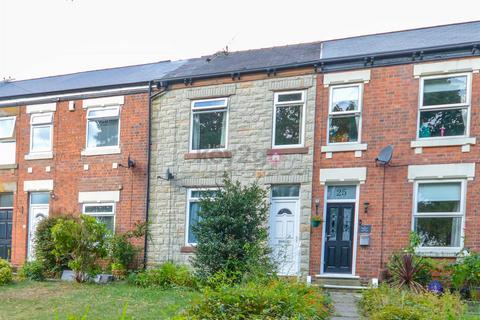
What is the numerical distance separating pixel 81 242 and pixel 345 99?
7.49 meters

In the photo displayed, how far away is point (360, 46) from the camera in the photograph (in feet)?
39.4

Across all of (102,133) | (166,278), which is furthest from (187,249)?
(102,133)

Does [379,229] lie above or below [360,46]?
below

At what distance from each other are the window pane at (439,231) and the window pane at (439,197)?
255 mm

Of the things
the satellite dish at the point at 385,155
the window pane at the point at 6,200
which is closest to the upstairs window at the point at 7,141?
the window pane at the point at 6,200

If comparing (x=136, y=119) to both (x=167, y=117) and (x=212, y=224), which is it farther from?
(x=212, y=224)

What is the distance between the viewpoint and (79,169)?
548 inches

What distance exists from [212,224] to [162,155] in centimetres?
404

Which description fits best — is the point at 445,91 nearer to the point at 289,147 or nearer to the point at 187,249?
the point at 289,147

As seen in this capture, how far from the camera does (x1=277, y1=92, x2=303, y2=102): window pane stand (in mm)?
11625

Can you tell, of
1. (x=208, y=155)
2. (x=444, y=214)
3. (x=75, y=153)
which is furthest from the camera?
(x=75, y=153)

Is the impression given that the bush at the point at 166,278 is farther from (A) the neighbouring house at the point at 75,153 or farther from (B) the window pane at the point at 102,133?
(B) the window pane at the point at 102,133

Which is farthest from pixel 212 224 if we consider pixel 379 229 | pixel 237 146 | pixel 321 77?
pixel 321 77

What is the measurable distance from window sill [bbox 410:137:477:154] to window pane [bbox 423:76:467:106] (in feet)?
2.89
